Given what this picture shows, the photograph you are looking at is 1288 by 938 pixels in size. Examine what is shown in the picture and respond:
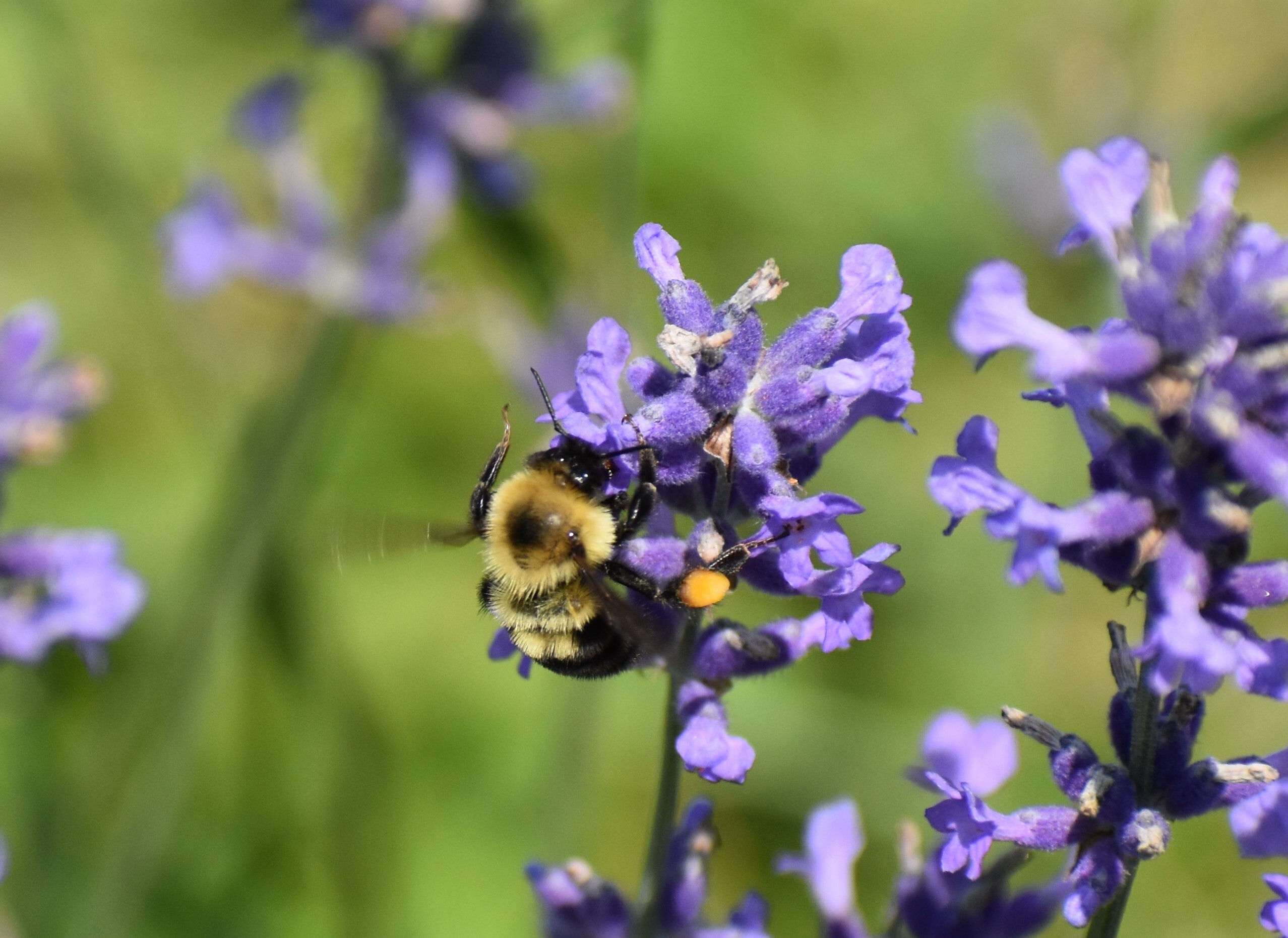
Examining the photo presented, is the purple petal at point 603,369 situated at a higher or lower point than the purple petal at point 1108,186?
lower

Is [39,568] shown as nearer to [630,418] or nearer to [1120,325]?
[630,418]

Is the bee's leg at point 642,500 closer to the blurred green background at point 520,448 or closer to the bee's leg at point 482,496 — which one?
the bee's leg at point 482,496

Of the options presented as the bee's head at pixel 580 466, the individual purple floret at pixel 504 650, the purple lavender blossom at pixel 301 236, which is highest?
the purple lavender blossom at pixel 301 236

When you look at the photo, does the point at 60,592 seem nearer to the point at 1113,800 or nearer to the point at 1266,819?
the point at 1113,800

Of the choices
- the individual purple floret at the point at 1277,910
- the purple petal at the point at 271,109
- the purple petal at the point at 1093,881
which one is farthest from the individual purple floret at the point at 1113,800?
the purple petal at the point at 271,109

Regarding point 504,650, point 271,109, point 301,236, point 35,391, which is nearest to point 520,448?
point 301,236

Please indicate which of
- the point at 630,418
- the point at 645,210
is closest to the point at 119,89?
the point at 645,210

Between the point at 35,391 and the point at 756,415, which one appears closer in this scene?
the point at 756,415
